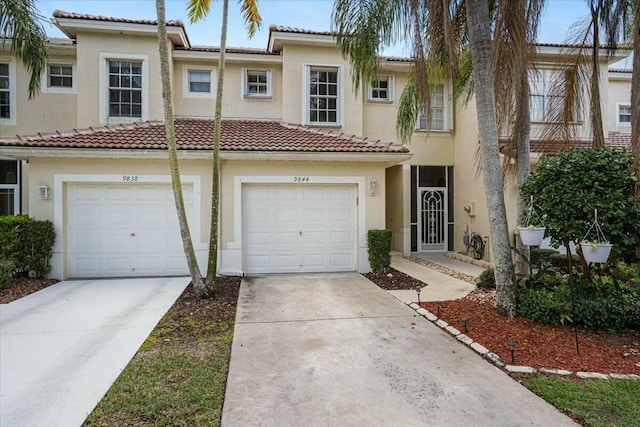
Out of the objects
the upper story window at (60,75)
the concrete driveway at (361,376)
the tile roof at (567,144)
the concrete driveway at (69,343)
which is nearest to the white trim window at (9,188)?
the upper story window at (60,75)

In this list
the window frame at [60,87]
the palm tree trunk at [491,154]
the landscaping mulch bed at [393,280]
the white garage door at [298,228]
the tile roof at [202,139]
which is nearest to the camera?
the palm tree trunk at [491,154]

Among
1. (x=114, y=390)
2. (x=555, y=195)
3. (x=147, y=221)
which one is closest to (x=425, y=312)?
(x=555, y=195)

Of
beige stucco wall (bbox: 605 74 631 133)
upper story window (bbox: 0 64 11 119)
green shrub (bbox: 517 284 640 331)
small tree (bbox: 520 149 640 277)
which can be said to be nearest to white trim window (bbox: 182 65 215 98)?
upper story window (bbox: 0 64 11 119)

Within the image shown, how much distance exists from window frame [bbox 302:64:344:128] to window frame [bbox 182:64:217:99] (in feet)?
11.0

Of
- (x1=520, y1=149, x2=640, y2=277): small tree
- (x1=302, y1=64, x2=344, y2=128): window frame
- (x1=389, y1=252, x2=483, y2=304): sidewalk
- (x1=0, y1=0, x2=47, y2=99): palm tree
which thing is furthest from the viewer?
(x1=302, y1=64, x2=344, y2=128): window frame

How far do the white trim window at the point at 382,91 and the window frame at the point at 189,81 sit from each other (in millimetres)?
5954

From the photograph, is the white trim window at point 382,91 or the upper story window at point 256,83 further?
the white trim window at point 382,91

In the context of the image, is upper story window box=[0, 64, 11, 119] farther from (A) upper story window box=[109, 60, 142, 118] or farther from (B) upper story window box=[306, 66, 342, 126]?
(B) upper story window box=[306, 66, 342, 126]

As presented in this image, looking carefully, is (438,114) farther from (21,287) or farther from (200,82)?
(21,287)

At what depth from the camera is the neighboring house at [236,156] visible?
9.71 metres

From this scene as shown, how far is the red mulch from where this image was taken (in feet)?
15.1

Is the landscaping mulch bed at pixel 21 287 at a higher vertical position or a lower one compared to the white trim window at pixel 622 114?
lower

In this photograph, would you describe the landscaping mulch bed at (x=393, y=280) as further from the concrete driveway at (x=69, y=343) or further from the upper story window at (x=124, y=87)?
the upper story window at (x=124, y=87)

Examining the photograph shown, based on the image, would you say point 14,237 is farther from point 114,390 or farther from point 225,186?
point 114,390
